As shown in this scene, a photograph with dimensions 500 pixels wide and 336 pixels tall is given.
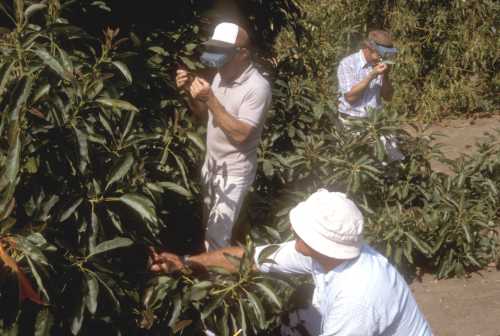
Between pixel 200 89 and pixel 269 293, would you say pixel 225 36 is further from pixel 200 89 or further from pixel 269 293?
pixel 269 293

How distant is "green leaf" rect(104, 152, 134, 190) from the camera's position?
6.92 feet

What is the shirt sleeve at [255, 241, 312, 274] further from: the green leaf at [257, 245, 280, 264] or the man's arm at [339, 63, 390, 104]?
the man's arm at [339, 63, 390, 104]

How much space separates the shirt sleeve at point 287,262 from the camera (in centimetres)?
271

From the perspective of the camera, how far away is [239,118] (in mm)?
3301

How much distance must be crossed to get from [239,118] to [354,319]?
1424 millimetres

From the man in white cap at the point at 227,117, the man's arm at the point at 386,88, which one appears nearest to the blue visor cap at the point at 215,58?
the man in white cap at the point at 227,117

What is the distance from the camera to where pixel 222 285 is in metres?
2.54

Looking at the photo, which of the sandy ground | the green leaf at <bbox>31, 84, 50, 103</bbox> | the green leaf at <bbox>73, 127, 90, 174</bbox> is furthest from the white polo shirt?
the sandy ground

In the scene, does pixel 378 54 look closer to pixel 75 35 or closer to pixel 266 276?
pixel 266 276

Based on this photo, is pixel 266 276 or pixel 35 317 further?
pixel 266 276

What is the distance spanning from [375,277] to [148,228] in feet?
2.91

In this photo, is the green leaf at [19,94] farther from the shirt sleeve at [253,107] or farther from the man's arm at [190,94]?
the shirt sleeve at [253,107]

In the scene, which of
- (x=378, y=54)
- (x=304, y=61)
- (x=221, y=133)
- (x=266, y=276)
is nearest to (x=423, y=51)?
(x=378, y=54)

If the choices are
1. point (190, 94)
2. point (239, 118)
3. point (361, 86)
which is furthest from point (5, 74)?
point (361, 86)
